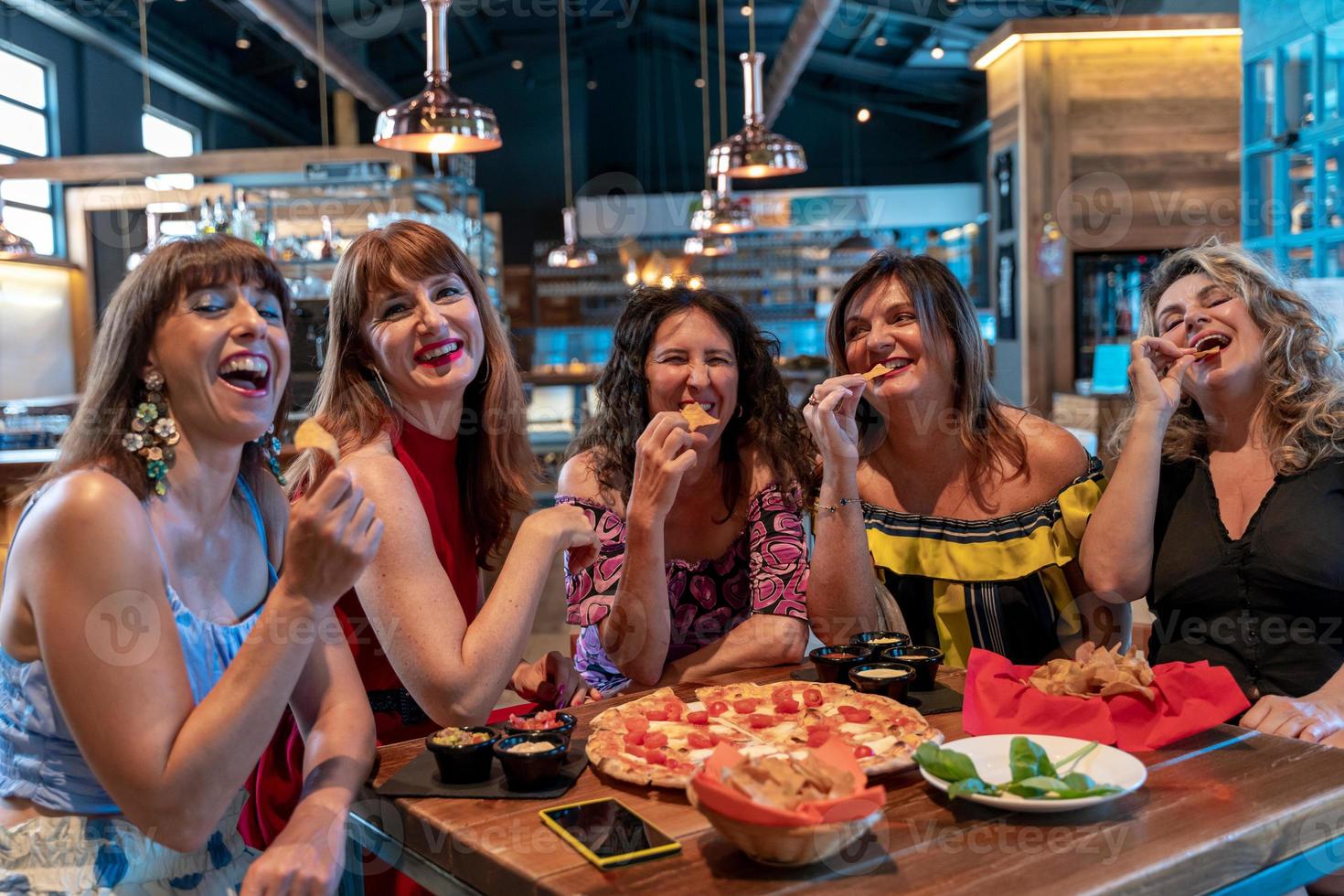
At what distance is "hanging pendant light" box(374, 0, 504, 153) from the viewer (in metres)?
3.84

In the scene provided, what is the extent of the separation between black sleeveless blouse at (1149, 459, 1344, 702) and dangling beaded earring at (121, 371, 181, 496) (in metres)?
2.00

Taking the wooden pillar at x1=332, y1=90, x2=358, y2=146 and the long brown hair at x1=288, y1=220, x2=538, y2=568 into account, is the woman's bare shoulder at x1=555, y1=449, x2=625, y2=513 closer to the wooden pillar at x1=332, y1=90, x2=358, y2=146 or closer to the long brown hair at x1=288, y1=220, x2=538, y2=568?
the long brown hair at x1=288, y1=220, x2=538, y2=568

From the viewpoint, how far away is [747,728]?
5.90ft

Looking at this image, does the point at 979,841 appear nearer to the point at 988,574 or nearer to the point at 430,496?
the point at 988,574

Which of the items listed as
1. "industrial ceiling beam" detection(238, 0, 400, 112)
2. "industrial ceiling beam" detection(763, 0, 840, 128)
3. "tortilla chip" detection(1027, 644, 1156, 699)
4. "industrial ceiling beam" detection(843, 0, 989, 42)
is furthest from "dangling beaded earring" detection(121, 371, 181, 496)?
"industrial ceiling beam" detection(843, 0, 989, 42)

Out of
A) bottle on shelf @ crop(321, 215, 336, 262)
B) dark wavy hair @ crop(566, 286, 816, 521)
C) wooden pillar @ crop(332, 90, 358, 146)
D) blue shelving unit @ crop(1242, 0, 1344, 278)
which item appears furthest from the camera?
wooden pillar @ crop(332, 90, 358, 146)

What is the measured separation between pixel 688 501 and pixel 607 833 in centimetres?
133

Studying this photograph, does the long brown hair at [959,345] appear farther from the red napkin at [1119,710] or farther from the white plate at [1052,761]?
the white plate at [1052,761]

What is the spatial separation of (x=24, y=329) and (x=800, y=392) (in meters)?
7.68

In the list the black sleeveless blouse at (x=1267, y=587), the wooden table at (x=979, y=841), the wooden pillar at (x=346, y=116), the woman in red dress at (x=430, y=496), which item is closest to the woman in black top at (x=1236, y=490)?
the black sleeveless blouse at (x=1267, y=587)

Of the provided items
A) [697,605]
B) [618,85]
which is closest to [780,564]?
[697,605]

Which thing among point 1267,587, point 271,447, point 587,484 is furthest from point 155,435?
point 1267,587

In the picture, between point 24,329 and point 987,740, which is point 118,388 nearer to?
point 987,740

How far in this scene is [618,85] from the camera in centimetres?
1764
